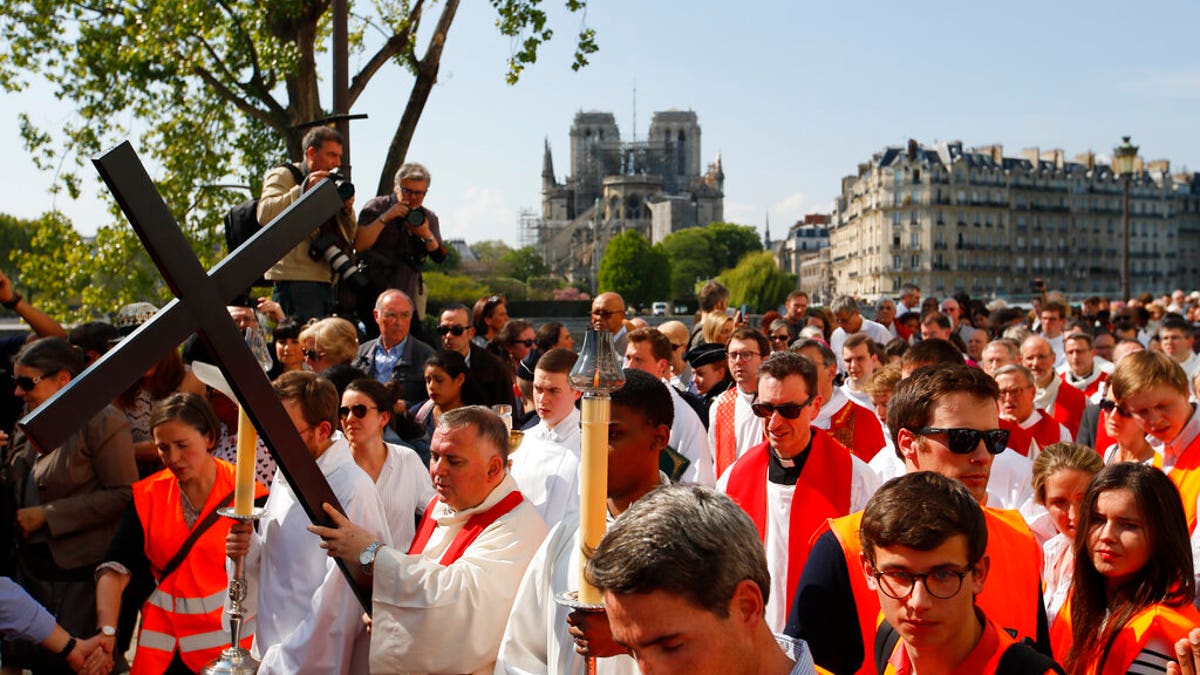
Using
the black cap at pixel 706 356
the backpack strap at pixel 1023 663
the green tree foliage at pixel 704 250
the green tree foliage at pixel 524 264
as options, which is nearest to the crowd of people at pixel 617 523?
the backpack strap at pixel 1023 663

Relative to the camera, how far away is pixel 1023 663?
279 cm

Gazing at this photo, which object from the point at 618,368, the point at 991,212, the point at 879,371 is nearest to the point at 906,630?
the point at 618,368

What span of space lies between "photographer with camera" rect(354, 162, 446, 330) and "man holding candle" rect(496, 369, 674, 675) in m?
3.97

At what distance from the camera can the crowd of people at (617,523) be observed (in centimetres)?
292

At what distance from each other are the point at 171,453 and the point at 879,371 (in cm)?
386

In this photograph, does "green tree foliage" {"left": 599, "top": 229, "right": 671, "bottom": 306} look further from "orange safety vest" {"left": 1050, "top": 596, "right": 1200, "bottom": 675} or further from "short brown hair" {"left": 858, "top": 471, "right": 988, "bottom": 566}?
"short brown hair" {"left": 858, "top": 471, "right": 988, "bottom": 566}

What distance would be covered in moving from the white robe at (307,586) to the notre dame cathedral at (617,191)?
6008 inches

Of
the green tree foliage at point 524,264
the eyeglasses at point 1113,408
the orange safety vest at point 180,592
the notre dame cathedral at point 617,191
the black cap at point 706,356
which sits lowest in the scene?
the orange safety vest at point 180,592

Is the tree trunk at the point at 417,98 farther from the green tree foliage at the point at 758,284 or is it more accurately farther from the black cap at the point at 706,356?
the green tree foliage at the point at 758,284

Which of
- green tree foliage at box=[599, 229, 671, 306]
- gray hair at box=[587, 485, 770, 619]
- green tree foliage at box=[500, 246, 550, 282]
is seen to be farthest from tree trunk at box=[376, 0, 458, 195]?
green tree foliage at box=[500, 246, 550, 282]

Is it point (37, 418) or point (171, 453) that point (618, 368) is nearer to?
point (37, 418)

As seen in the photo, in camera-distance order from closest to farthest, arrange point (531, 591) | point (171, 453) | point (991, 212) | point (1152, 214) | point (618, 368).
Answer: point (618, 368), point (531, 591), point (171, 453), point (991, 212), point (1152, 214)

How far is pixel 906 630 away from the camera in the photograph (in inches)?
116

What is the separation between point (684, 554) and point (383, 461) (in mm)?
3498
